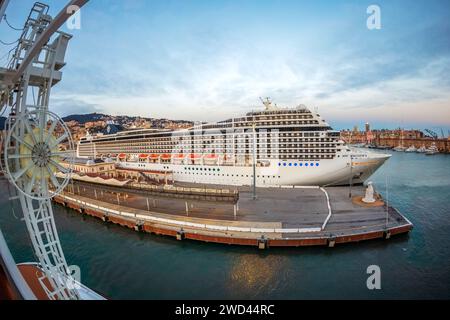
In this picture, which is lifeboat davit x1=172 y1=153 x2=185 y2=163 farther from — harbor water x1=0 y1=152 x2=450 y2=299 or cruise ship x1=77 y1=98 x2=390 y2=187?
harbor water x1=0 y1=152 x2=450 y2=299

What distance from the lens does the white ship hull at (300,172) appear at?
2407 centimetres

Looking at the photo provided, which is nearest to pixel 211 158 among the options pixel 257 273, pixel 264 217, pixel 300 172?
pixel 300 172

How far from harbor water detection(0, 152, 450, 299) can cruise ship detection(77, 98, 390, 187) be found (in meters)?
8.44

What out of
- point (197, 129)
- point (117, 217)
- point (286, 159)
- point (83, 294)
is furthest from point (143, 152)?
point (83, 294)

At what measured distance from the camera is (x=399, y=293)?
34.4ft

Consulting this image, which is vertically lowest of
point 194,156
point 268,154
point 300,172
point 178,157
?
point 300,172

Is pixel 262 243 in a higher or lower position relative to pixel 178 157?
lower

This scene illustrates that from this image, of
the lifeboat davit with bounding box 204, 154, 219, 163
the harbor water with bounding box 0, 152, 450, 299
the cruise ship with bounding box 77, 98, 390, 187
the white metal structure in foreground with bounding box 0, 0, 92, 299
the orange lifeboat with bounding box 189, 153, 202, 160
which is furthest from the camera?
the orange lifeboat with bounding box 189, 153, 202, 160

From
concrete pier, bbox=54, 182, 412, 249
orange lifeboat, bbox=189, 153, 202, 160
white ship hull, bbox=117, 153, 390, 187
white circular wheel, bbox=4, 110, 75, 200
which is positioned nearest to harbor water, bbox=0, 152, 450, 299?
concrete pier, bbox=54, 182, 412, 249

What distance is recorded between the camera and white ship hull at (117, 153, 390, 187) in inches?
947

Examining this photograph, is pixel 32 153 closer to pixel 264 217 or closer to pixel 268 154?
pixel 264 217

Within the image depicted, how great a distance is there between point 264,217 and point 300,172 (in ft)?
33.7

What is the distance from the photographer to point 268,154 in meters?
26.1

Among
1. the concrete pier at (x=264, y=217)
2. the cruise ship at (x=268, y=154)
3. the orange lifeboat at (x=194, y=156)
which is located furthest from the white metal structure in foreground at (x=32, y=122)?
the orange lifeboat at (x=194, y=156)
